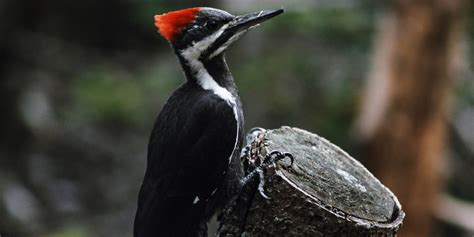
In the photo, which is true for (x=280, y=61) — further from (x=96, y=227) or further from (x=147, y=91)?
(x=96, y=227)

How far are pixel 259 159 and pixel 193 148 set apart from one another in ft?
1.15

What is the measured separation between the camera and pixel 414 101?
7.46 meters

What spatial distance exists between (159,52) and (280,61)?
2146mm

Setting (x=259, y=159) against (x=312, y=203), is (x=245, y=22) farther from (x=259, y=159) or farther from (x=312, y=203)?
(x=312, y=203)

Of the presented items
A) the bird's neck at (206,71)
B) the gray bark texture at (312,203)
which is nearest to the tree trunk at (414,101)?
the bird's neck at (206,71)

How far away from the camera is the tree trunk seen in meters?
7.30

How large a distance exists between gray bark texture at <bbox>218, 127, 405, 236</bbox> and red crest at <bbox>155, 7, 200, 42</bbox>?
24.6 inches

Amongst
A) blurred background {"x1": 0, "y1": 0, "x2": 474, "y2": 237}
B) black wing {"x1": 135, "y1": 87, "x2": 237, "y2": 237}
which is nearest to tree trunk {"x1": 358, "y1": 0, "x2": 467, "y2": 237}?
blurred background {"x1": 0, "y1": 0, "x2": 474, "y2": 237}

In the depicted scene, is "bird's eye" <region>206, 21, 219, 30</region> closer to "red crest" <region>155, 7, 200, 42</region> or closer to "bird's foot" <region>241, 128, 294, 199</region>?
"red crest" <region>155, 7, 200, 42</region>

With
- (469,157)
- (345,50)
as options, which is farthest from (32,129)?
(469,157)

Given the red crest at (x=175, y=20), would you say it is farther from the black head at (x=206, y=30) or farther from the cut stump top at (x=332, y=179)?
the cut stump top at (x=332, y=179)

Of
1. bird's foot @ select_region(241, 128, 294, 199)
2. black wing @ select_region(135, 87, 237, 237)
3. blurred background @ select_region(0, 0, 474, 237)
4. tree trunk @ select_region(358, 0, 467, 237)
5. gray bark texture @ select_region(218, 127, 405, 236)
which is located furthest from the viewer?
blurred background @ select_region(0, 0, 474, 237)

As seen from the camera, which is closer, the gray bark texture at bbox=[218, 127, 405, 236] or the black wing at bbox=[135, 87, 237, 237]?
the gray bark texture at bbox=[218, 127, 405, 236]

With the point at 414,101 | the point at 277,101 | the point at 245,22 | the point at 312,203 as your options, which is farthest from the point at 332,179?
the point at 277,101
